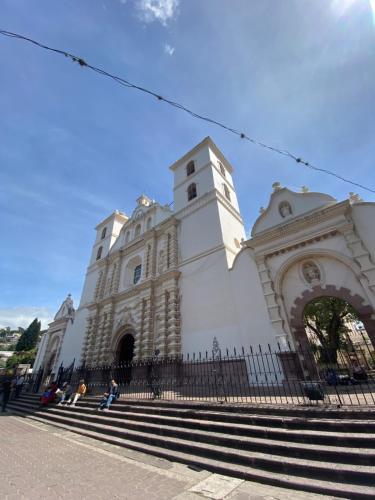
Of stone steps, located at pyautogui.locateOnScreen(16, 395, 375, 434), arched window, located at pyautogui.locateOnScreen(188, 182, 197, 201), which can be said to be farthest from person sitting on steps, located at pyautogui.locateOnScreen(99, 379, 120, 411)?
arched window, located at pyautogui.locateOnScreen(188, 182, 197, 201)

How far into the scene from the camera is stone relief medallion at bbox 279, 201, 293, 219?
438 inches

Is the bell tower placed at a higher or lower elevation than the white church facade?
higher

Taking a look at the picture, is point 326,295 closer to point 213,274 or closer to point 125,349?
point 213,274

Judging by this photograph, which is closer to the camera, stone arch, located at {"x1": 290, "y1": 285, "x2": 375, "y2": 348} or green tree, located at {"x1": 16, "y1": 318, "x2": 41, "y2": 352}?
stone arch, located at {"x1": 290, "y1": 285, "x2": 375, "y2": 348}

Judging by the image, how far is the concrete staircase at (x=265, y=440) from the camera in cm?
340

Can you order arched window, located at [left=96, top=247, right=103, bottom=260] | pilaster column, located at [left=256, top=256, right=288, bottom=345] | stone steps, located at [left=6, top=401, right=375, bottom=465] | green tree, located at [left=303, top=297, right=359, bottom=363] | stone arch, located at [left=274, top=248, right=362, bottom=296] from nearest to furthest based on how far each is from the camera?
stone steps, located at [left=6, top=401, right=375, bottom=465] → stone arch, located at [left=274, top=248, right=362, bottom=296] → pilaster column, located at [left=256, top=256, right=288, bottom=345] → green tree, located at [left=303, top=297, right=359, bottom=363] → arched window, located at [left=96, top=247, right=103, bottom=260]

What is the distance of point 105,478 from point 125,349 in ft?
44.6

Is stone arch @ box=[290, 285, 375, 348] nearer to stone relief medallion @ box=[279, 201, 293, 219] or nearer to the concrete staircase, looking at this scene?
stone relief medallion @ box=[279, 201, 293, 219]

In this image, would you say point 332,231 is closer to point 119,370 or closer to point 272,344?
point 272,344

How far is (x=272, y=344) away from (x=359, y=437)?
5470 millimetres

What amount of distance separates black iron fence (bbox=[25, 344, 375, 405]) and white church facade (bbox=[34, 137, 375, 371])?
2.34 ft

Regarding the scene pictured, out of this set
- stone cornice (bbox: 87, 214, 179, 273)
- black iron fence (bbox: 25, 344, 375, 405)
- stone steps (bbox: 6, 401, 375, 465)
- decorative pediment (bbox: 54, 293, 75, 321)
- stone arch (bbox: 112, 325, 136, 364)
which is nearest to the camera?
stone steps (bbox: 6, 401, 375, 465)

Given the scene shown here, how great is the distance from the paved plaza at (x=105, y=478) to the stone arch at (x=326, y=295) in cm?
668

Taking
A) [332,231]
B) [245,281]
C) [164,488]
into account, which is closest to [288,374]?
[245,281]
